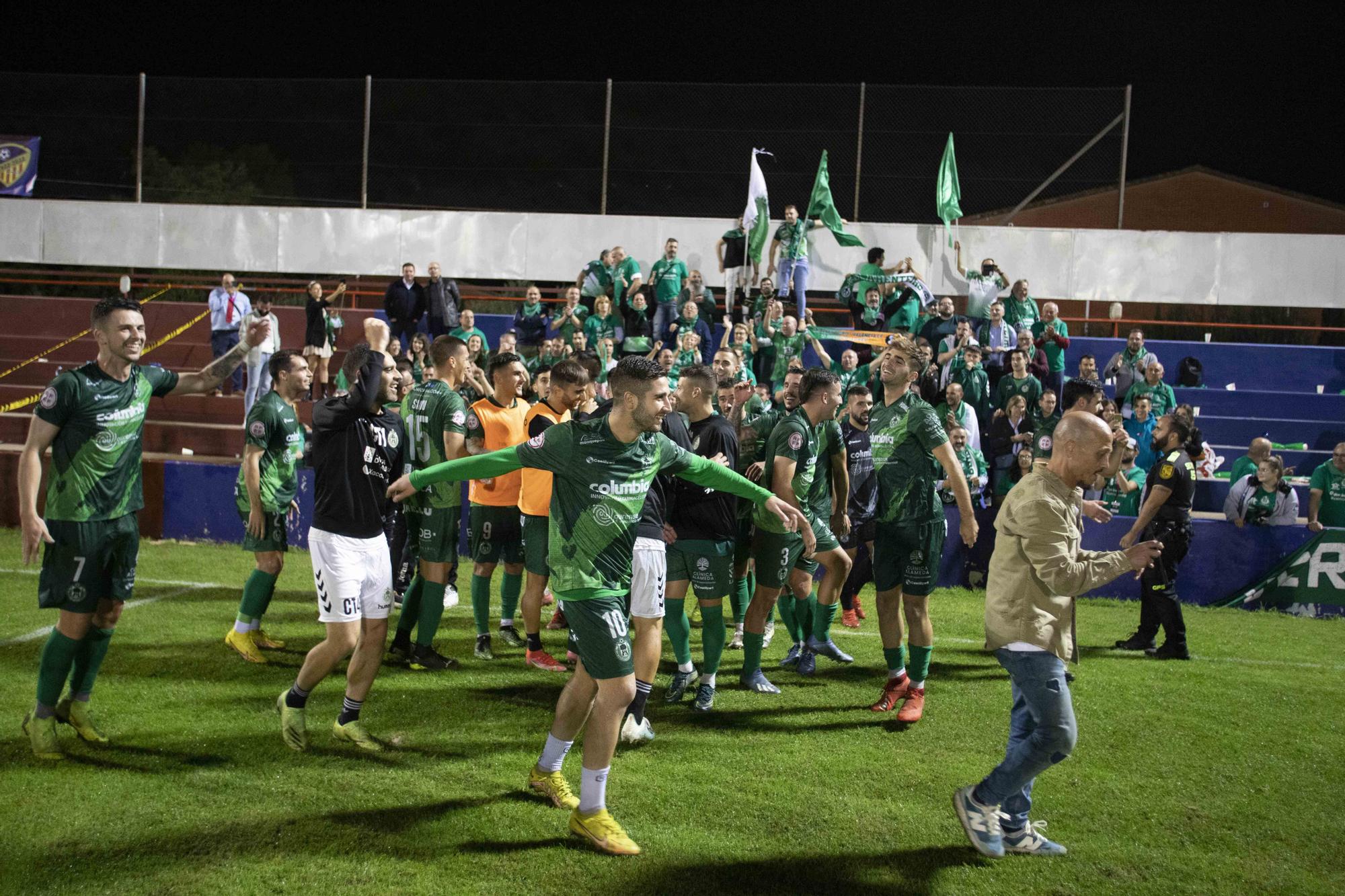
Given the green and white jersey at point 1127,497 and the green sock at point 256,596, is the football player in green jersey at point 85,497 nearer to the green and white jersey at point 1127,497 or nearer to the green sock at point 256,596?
the green sock at point 256,596

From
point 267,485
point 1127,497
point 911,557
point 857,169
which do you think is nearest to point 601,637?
point 911,557

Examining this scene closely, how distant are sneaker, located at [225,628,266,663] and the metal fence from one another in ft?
46.6

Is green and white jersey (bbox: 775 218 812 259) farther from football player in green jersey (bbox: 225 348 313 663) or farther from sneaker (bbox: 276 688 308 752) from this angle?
sneaker (bbox: 276 688 308 752)

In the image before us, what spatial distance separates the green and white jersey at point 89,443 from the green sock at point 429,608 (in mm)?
2169

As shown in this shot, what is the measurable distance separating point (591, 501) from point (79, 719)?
10.9ft

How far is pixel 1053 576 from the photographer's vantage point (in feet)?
14.3

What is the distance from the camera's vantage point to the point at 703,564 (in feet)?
22.1

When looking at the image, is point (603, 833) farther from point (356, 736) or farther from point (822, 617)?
point (822, 617)

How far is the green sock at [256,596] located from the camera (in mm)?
7441

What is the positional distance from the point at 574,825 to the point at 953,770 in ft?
7.52

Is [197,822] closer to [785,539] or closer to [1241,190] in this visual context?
[785,539]

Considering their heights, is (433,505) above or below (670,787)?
above

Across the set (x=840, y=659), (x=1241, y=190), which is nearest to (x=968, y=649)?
(x=840, y=659)

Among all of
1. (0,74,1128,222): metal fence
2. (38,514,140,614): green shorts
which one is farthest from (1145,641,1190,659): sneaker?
(0,74,1128,222): metal fence
